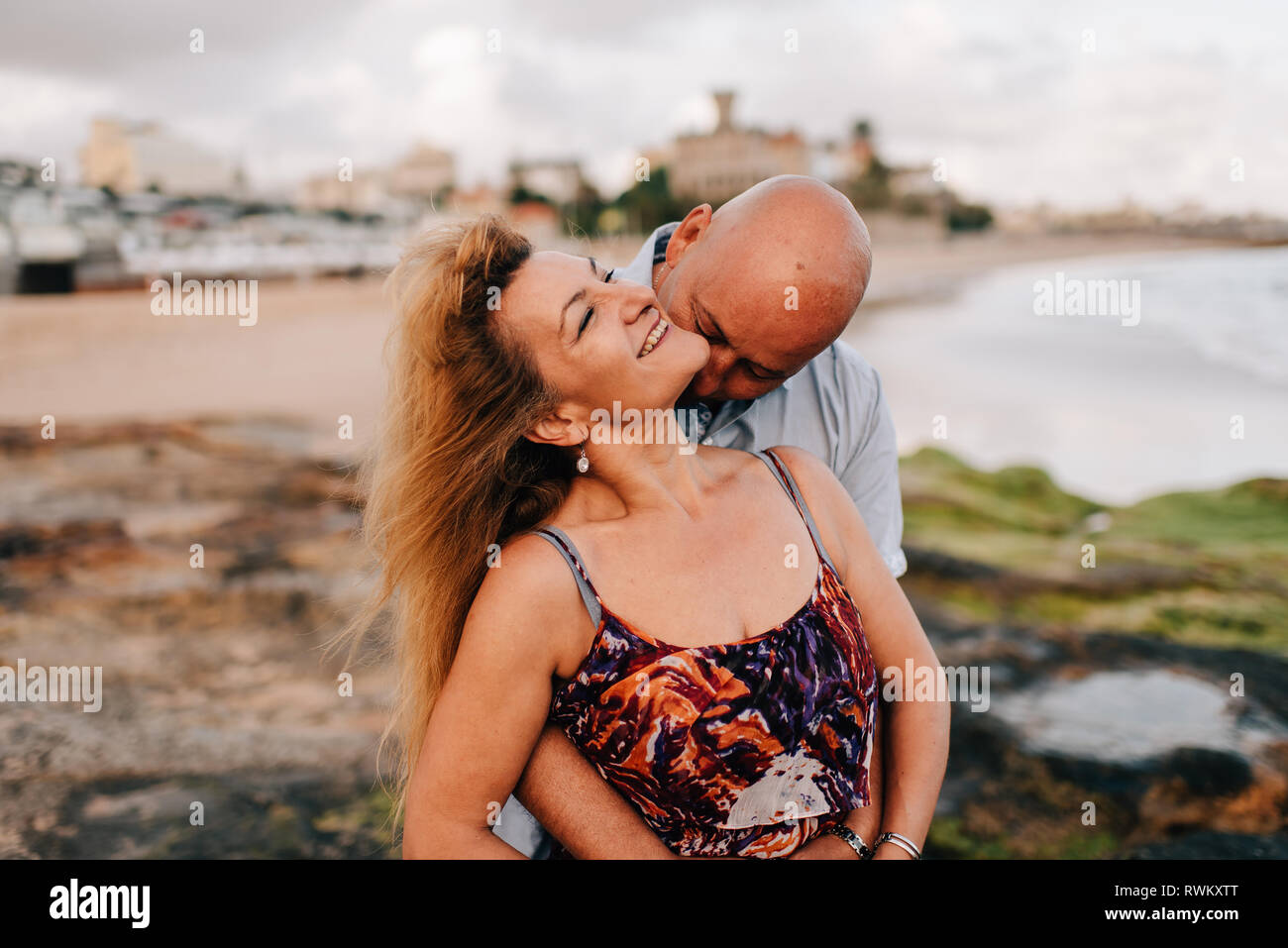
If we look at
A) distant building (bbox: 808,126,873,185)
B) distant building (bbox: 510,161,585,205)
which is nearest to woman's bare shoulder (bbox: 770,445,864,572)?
distant building (bbox: 510,161,585,205)

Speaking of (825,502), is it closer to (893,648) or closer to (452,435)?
(893,648)

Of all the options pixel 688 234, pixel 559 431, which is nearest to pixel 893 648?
pixel 559 431

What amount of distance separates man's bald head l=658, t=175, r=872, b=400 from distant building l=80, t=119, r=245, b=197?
69529 mm

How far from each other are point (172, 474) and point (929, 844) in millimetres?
9479

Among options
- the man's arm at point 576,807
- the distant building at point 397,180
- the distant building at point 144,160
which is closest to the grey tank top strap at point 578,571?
the man's arm at point 576,807

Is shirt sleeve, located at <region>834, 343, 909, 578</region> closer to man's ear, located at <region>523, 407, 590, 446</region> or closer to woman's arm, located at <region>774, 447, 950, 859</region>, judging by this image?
woman's arm, located at <region>774, 447, 950, 859</region>

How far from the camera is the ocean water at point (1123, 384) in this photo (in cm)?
1316

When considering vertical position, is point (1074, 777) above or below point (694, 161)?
below

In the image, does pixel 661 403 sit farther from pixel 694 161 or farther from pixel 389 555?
pixel 694 161

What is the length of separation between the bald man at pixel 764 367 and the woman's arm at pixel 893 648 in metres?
0.08

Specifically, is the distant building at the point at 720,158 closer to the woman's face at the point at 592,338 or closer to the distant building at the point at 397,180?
the distant building at the point at 397,180
